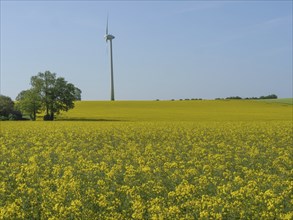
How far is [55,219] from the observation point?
8.21m

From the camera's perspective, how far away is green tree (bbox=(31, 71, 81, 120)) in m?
74.1

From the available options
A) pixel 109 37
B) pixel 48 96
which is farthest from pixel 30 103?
pixel 109 37

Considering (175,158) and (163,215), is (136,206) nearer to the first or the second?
(163,215)

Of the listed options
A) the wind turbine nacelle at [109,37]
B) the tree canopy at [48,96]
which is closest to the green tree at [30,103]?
the tree canopy at [48,96]

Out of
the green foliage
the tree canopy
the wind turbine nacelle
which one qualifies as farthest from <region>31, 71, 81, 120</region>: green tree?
the wind turbine nacelle

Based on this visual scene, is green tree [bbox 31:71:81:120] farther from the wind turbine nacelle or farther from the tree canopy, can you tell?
the wind turbine nacelle

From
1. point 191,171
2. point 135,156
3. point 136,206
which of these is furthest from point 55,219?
point 135,156

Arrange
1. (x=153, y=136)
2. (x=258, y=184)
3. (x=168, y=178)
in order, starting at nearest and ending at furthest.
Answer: (x=258, y=184), (x=168, y=178), (x=153, y=136)

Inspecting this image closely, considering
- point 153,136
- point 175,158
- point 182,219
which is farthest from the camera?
point 153,136

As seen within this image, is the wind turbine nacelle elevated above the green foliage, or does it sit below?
above

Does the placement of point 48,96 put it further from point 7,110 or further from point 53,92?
point 7,110

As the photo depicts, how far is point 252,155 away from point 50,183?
31.2 feet

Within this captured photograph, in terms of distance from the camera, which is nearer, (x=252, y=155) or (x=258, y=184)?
(x=258, y=184)

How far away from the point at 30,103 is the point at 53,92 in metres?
4.24
